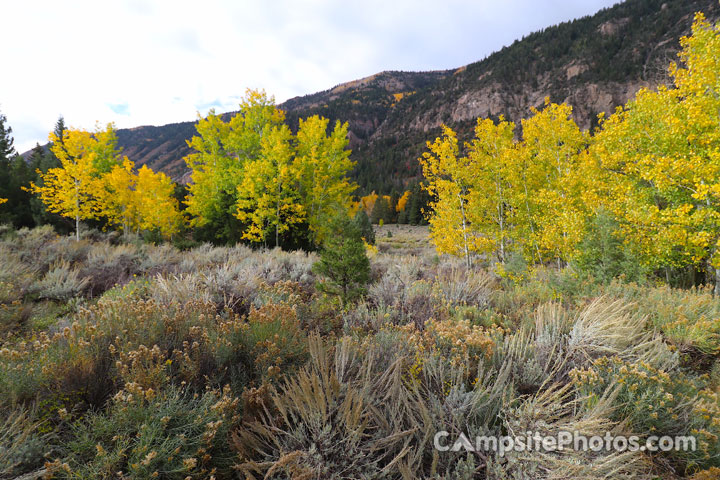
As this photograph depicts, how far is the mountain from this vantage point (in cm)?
9819

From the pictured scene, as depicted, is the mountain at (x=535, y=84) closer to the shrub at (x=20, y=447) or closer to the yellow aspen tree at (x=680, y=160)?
the yellow aspen tree at (x=680, y=160)

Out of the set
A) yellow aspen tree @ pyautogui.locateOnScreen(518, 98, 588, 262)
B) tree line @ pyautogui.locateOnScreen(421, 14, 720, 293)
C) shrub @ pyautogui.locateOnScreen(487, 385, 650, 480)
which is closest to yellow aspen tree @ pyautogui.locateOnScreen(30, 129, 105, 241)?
tree line @ pyautogui.locateOnScreen(421, 14, 720, 293)

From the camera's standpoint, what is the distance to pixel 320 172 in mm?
15477

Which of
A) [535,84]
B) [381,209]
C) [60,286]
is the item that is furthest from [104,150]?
[535,84]

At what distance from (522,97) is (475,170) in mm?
139159

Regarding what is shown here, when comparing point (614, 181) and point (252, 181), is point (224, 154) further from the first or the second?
point (614, 181)

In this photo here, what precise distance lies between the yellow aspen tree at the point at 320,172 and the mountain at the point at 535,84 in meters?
68.8

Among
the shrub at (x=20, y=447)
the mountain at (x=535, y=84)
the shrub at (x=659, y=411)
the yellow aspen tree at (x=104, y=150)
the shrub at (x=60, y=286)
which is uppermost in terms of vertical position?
the mountain at (x=535, y=84)

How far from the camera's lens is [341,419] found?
6.17 feet

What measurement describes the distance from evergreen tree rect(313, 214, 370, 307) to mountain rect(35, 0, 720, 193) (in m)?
79.6

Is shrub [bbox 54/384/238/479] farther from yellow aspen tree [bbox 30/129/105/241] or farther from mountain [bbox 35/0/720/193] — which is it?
mountain [bbox 35/0/720/193]

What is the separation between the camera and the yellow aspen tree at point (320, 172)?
609 inches

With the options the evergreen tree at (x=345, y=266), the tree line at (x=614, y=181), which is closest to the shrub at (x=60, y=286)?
the evergreen tree at (x=345, y=266)

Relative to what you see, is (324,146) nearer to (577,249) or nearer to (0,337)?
(577,249)
